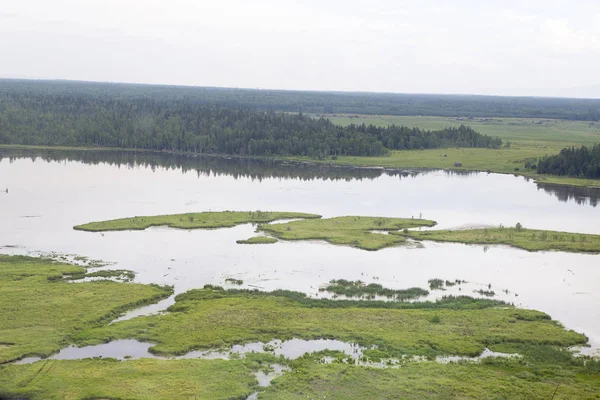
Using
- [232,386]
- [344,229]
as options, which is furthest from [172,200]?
[232,386]

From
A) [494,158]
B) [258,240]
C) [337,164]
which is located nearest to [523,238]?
[258,240]

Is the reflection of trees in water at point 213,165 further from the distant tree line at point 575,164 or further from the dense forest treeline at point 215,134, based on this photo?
the distant tree line at point 575,164

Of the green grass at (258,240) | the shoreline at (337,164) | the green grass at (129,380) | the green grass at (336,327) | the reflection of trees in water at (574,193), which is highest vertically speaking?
the shoreline at (337,164)

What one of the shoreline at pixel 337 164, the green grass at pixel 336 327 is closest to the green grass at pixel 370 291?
the green grass at pixel 336 327

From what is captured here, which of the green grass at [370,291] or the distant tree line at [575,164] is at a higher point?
the distant tree line at [575,164]

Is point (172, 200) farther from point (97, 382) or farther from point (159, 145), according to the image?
point (159, 145)

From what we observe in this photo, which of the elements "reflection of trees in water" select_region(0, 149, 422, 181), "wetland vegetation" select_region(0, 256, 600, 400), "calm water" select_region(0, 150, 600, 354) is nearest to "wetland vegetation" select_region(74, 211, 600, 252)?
"calm water" select_region(0, 150, 600, 354)

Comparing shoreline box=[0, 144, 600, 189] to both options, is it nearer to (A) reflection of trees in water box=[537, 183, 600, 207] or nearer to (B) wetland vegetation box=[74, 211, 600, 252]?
(A) reflection of trees in water box=[537, 183, 600, 207]
